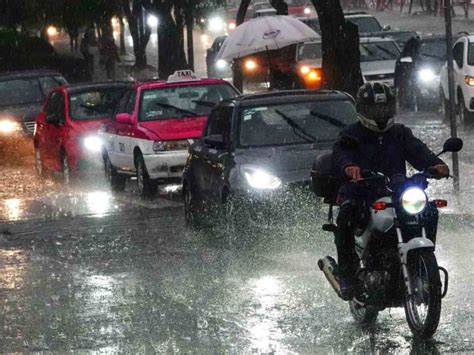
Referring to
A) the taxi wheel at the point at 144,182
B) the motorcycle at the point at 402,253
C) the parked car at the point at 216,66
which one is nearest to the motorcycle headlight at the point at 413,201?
the motorcycle at the point at 402,253

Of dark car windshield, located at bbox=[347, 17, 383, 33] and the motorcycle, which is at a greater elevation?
the motorcycle

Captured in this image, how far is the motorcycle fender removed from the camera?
8.45 m

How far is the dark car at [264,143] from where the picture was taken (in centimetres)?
1384

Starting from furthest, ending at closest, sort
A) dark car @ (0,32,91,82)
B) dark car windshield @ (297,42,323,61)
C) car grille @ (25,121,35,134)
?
dark car @ (0,32,91,82) < dark car windshield @ (297,42,323,61) < car grille @ (25,121,35,134)

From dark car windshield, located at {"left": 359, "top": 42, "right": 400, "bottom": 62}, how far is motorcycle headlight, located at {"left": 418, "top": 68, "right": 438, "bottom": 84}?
222cm

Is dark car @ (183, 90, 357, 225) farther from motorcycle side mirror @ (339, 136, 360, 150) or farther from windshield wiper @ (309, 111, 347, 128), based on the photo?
motorcycle side mirror @ (339, 136, 360, 150)

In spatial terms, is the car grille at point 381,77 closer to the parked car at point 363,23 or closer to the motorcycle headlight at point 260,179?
the parked car at point 363,23

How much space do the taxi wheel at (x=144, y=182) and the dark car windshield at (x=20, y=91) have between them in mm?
9779

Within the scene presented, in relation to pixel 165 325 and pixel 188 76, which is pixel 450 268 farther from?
pixel 188 76

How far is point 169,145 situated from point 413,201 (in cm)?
1061

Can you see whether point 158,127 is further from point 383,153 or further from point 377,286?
point 377,286

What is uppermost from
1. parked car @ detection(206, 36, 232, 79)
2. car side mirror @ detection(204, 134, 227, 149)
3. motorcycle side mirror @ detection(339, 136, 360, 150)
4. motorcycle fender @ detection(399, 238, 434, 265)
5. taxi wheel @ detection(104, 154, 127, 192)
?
motorcycle side mirror @ detection(339, 136, 360, 150)

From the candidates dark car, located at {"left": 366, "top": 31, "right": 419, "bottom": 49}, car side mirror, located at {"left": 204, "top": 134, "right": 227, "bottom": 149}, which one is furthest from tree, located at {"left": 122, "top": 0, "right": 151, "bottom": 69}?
car side mirror, located at {"left": 204, "top": 134, "right": 227, "bottom": 149}

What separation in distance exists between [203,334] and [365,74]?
76.3 feet
